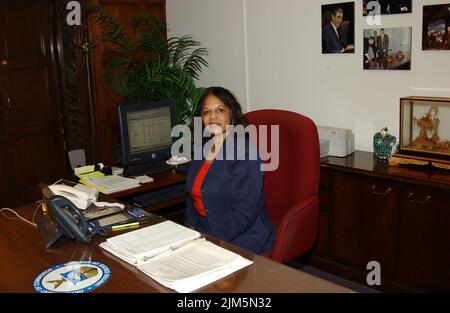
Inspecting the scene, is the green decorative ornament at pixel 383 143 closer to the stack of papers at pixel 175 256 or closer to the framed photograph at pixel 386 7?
the framed photograph at pixel 386 7

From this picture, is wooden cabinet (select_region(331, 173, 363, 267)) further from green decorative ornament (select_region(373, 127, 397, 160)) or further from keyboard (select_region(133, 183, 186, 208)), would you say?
keyboard (select_region(133, 183, 186, 208))

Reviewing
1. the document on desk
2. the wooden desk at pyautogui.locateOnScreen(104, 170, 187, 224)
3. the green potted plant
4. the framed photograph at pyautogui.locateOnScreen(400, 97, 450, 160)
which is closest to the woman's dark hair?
the wooden desk at pyautogui.locateOnScreen(104, 170, 187, 224)

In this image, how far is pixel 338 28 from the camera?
329 cm

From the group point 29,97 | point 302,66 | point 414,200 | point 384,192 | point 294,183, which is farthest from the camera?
point 29,97

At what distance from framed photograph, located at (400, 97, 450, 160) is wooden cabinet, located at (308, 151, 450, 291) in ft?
0.47

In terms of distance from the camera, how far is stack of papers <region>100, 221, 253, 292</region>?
155cm

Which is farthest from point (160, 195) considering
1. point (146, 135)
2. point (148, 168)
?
point (146, 135)

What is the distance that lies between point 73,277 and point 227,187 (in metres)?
0.82

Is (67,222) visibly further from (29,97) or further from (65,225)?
(29,97)

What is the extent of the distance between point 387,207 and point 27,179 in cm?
346

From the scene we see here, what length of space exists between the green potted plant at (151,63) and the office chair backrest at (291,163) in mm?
1334

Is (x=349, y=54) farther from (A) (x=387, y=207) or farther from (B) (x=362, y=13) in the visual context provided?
(A) (x=387, y=207)

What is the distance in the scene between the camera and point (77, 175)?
9.45 feet

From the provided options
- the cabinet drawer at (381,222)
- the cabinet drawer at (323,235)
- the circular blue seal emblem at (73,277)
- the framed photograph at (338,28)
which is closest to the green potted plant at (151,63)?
the framed photograph at (338,28)
